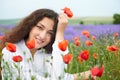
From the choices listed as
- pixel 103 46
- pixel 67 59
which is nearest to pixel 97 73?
pixel 67 59

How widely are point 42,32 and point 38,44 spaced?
0.08 metres

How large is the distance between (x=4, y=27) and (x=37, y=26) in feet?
9.72

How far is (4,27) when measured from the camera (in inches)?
221

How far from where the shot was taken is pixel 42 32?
102 inches

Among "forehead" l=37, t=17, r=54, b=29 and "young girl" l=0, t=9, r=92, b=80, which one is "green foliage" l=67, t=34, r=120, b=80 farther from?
"forehead" l=37, t=17, r=54, b=29

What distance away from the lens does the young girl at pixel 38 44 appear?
100 inches

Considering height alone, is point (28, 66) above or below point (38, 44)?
below

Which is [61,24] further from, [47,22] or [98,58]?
[98,58]

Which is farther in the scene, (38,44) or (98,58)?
(98,58)

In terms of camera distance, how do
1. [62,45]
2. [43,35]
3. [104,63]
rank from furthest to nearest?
[104,63], [43,35], [62,45]

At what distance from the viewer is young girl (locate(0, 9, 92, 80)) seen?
2.54 m

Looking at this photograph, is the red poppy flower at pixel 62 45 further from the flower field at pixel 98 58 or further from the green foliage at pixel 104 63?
the green foliage at pixel 104 63

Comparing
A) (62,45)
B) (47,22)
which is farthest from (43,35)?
(62,45)

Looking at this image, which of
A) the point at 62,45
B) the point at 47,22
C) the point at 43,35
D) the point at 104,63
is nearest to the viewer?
the point at 62,45
